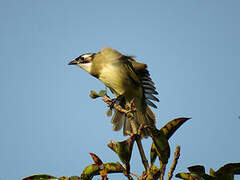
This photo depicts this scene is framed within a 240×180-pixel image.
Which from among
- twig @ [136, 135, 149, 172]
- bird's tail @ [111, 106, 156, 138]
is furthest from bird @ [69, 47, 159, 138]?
twig @ [136, 135, 149, 172]

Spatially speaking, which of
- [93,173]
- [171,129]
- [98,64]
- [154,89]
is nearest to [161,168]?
[171,129]

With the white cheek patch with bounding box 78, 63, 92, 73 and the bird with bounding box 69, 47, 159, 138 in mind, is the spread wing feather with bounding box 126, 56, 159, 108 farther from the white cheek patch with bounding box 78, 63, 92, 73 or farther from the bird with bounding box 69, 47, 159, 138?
the white cheek patch with bounding box 78, 63, 92, 73

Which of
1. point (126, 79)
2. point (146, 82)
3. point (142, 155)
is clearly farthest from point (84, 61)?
point (142, 155)

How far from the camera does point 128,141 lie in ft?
5.08

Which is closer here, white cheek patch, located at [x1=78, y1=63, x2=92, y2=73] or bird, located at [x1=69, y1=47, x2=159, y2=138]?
bird, located at [x1=69, y1=47, x2=159, y2=138]

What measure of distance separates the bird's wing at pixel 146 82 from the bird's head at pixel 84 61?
38.4 inches

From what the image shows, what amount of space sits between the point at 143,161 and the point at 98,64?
2809 mm

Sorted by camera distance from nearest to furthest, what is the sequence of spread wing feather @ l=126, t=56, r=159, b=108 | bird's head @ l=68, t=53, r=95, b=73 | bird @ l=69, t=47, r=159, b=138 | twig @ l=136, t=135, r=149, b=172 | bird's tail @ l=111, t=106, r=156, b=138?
1. twig @ l=136, t=135, r=149, b=172
2. spread wing feather @ l=126, t=56, r=159, b=108
3. bird @ l=69, t=47, r=159, b=138
4. bird's tail @ l=111, t=106, r=156, b=138
5. bird's head @ l=68, t=53, r=95, b=73

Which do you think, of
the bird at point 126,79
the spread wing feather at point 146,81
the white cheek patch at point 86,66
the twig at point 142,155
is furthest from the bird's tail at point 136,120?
the twig at point 142,155

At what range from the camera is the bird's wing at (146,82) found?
360 cm

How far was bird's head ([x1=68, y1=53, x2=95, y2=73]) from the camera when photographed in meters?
4.50

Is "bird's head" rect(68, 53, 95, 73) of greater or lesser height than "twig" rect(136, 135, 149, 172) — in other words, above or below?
above

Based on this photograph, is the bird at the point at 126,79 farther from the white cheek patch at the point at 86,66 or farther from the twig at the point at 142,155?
the twig at the point at 142,155

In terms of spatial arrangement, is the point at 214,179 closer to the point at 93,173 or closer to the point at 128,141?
the point at 128,141
